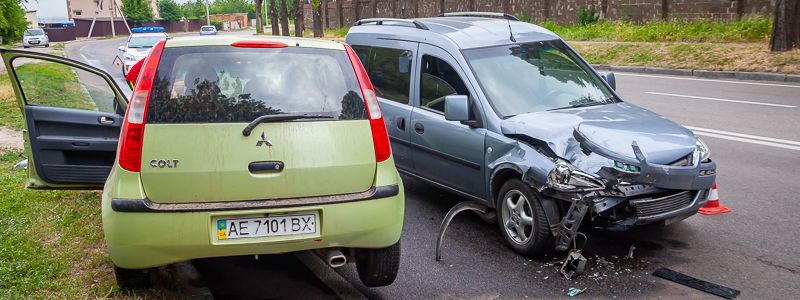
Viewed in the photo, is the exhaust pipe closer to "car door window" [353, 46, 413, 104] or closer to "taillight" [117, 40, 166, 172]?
"taillight" [117, 40, 166, 172]

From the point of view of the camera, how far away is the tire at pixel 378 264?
4199 mm

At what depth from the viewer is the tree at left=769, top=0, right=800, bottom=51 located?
17.7 m

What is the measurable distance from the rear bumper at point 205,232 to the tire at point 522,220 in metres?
1.37

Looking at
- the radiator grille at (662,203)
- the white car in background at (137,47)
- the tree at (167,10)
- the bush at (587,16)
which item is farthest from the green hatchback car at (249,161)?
the tree at (167,10)

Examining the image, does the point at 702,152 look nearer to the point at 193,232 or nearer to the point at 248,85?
the point at 248,85

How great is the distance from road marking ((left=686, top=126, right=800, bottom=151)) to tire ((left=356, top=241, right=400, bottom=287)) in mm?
6234

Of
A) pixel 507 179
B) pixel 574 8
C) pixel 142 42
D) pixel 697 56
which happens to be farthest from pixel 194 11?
pixel 507 179

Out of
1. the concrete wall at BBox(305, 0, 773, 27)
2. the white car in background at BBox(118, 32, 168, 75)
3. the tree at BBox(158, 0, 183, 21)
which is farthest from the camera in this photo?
the tree at BBox(158, 0, 183, 21)

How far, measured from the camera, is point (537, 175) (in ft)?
15.6

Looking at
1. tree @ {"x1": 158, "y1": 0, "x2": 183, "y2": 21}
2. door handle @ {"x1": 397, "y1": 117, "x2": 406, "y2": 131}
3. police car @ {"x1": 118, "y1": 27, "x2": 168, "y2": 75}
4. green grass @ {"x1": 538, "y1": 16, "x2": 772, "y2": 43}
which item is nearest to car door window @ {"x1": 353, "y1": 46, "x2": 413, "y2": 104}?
door handle @ {"x1": 397, "y1": 117, "x2": 406, "y2": 131}

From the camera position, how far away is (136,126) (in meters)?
3.63

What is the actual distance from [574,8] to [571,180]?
2918cm

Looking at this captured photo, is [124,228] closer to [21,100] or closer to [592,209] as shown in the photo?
[21,100]

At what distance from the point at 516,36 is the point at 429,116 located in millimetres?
1085
